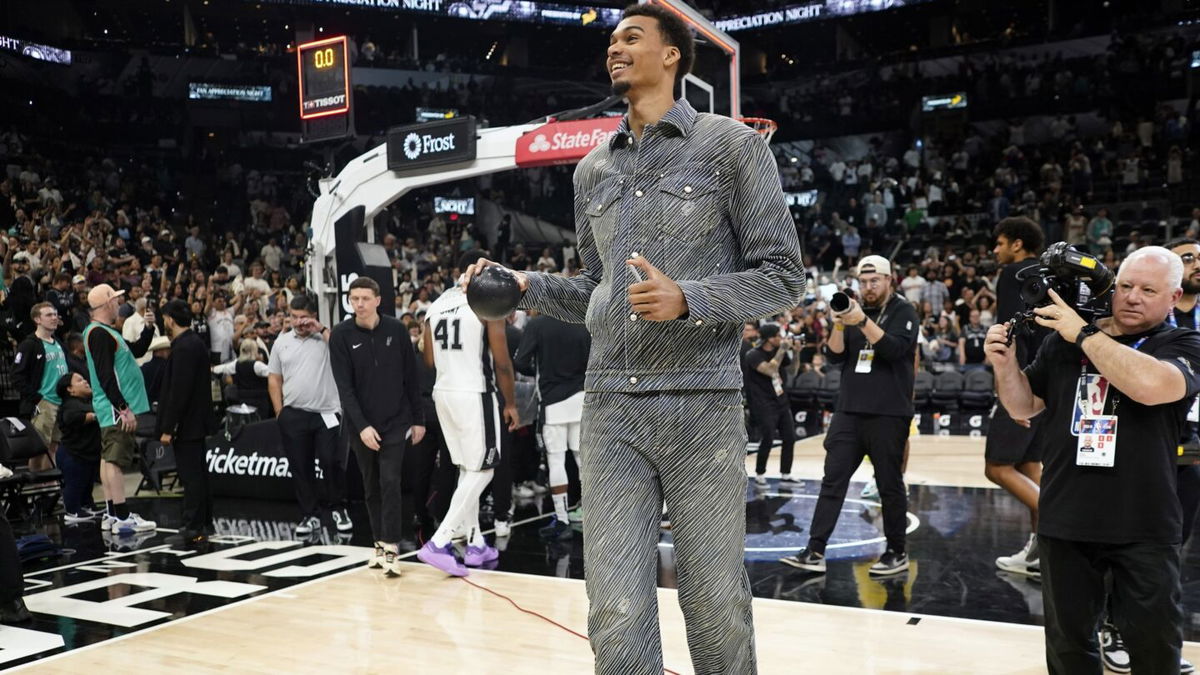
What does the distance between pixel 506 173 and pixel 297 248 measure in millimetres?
8169

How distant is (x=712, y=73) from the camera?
1142cm

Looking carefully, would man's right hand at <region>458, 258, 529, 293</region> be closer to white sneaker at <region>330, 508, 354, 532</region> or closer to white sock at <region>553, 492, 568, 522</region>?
white sock at <region>553, 492, 568, 522</region>

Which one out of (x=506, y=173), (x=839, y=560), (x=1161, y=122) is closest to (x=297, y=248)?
(x=506, y=173)

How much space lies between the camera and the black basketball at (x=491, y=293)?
242cm

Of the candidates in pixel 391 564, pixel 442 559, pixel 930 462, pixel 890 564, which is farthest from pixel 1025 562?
pixel 930 462

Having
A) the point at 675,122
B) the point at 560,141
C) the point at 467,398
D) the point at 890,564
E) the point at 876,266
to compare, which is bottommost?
the point at 890,564

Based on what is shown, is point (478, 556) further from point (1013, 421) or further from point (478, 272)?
point (478, 272)

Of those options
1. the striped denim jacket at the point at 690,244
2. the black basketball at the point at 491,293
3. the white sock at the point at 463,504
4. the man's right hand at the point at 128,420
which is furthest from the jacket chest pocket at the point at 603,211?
the man's right hand at the point at 128,420

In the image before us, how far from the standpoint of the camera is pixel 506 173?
28.0 m

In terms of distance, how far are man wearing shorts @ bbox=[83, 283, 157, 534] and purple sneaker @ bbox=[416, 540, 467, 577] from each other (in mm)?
2942

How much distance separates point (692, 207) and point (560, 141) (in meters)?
8.39

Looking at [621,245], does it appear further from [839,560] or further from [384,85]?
[384,85]

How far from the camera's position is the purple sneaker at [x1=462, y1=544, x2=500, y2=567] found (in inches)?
243

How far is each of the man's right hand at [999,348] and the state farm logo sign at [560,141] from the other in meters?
7.60
